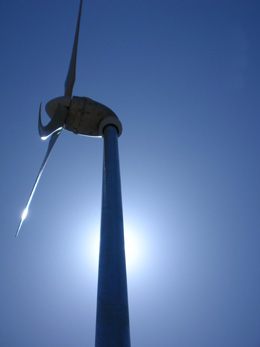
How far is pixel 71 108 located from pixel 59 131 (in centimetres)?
191

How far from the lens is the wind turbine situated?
669 cm

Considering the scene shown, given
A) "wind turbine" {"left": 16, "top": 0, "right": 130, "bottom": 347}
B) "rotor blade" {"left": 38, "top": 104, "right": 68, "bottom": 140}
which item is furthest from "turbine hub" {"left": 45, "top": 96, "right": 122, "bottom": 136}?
"rotor blade" {"left": 38, "top": 104, "right": 68, "bottom": 140}

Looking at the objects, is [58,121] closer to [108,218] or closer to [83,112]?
[83,112]

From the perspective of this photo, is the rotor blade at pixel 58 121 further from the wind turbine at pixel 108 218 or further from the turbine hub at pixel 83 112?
the turbine hub at pixel 83 112

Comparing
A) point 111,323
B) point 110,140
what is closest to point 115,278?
point 111,323

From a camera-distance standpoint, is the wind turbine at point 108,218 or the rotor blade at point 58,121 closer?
the wind turbine at point 108,218

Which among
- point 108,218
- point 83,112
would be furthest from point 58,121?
point 108,218

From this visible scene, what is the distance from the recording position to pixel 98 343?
6652 mm

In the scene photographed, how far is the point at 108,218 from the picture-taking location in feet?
27.9

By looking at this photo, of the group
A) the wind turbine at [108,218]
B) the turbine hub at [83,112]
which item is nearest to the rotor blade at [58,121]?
the wind turbine at [108,218]

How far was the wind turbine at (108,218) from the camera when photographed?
669cm

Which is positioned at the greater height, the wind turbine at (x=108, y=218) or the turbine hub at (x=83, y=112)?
the turbine hub at (x=83, y=112)

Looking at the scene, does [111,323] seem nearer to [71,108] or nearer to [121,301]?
[121,301]

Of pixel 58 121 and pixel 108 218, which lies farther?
pixel 58 121
